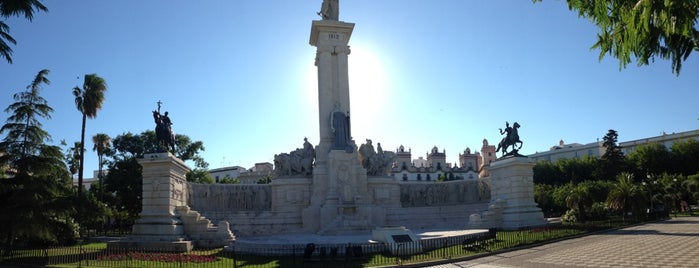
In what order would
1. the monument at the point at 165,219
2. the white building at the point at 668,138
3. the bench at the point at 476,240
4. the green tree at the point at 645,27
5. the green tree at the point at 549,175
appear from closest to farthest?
the green tree at the point at 645,27 → the bench at the point at 476,240 → the monument at the point at 165,219 → the green tree at the point at 549,175 → the white building at the point at 668,138

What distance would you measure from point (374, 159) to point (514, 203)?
11.0 metres

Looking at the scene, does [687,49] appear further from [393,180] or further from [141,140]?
[141,140]

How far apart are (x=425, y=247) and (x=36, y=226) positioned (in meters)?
15.3

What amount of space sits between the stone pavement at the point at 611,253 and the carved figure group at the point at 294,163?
1891cm

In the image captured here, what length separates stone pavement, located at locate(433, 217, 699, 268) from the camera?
14.9 meters

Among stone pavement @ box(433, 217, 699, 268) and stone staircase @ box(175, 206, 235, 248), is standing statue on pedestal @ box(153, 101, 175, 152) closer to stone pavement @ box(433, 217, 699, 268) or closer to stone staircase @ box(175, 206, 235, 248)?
stone staircase @ box(175, 206, 235, 248)

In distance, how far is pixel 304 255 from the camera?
57.6ft

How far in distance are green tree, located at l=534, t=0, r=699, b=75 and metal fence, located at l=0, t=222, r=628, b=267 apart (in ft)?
33.4

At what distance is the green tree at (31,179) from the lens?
20.0 metres

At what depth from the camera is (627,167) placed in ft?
199

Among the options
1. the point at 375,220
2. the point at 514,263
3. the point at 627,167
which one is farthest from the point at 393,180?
the point at 627,167

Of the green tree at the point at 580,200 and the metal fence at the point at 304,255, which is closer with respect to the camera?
the metal fence at the point at 304,255

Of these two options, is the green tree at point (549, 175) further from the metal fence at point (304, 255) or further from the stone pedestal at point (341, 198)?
the metal fence at point (304, 255)

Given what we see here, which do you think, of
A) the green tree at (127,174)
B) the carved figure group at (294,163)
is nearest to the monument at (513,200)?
the carved figure group at (294,163)
